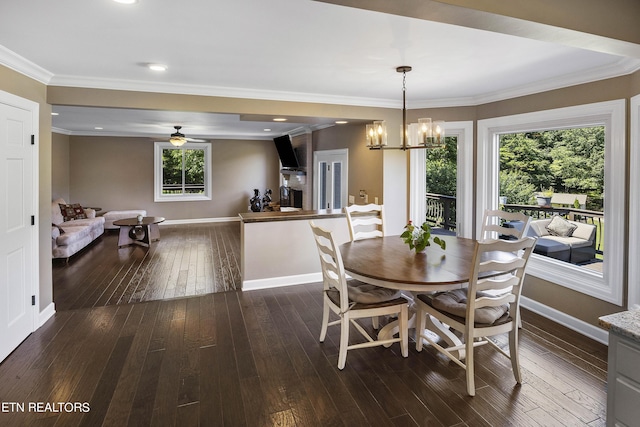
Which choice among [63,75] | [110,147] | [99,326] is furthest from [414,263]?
[110,147]

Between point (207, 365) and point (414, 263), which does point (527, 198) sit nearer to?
point (414, 263)

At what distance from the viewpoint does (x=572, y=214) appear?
142 inches

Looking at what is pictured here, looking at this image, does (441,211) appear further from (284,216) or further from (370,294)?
(370,294)

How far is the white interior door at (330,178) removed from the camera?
5.86 m

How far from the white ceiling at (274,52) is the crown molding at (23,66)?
1 centimetres

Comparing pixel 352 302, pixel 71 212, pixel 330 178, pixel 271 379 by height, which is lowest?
pixel 271 379

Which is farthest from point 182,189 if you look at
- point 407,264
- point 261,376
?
point 407,264

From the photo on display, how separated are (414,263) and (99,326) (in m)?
2.98

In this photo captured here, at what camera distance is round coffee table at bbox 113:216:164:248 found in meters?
6.88

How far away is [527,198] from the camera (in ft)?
13.3

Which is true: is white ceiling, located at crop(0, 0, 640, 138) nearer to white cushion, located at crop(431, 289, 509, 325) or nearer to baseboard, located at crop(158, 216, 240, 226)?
white cushion, located at crop(431, 289, 509, 325)

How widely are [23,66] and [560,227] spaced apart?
17.4ft

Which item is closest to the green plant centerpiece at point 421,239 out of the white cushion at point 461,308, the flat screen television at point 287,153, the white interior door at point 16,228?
the white cushion at point 461,308

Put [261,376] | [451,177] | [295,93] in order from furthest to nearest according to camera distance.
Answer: [451,177], [295,93], [261,376]
